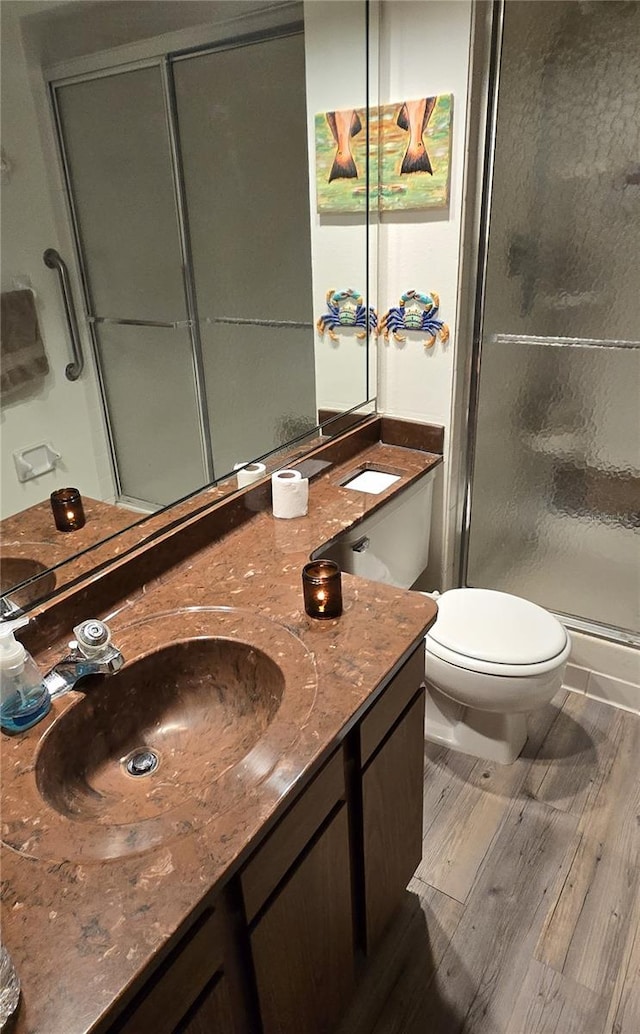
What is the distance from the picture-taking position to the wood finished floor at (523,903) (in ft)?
4.27

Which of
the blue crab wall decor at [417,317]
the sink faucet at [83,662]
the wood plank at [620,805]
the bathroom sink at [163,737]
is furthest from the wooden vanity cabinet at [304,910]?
the blue crab wall decor at [417,317]

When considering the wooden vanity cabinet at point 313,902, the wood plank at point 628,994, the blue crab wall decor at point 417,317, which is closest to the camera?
the wooden vanity cabinet at point 313,902

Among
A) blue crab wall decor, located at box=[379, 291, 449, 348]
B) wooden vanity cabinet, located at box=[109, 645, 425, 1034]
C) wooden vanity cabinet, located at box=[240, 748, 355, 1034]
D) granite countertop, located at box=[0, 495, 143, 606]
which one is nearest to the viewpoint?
wooden vanity cabinet, located at box=[109, 645, 425, 1034]

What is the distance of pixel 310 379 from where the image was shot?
6.42ft

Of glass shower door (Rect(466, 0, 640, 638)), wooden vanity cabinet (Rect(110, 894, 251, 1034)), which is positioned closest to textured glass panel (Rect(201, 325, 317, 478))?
glass shower door (Rect(466, 0, 640, 638))

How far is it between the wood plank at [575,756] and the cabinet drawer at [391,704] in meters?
0.85

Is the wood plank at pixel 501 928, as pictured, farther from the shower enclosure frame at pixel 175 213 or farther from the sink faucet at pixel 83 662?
the shower enclosure frame at pixel 175 213

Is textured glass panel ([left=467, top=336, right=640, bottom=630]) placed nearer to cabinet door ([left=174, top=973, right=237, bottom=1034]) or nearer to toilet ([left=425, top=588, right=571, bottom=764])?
toilet ([left=425, top=588, right=571, bottom=764])

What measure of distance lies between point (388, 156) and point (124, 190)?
0.86 m

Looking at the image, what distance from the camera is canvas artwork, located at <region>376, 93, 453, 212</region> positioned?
1.67 meters

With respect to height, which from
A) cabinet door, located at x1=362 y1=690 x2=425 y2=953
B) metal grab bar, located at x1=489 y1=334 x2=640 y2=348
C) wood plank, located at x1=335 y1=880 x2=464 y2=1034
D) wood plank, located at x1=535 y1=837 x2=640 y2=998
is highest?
metal grab bar, located at x1=489 y1=334 x2=640 y2=348

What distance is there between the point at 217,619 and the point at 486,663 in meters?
0.78

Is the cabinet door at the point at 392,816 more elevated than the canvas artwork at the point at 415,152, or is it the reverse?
the canvas artwork at the point at 415,152

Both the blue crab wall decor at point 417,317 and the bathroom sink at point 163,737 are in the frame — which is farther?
the blue crab wall decor at point 417,317
